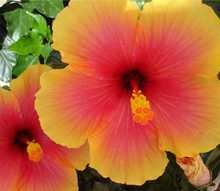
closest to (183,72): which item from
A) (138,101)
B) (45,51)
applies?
(138,101)

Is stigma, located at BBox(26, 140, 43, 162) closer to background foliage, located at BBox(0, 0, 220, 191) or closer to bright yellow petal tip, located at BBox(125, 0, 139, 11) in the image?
background foliage, located at BBox(0, 0, 220, 191)

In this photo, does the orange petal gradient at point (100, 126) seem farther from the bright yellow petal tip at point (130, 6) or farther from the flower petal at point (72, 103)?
the bright yellow petal tip at point (130, 6)

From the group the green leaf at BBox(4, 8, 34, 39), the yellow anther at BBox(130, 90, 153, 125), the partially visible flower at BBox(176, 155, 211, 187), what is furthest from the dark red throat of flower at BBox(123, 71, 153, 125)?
the green leaf at BBox(4, 8, 34, 39)

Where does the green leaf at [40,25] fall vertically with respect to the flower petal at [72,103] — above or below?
above

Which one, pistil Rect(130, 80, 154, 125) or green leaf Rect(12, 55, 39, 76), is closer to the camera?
pistil Rect(130, 80, 154, 125)

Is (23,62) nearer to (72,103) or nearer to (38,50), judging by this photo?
(38,50)

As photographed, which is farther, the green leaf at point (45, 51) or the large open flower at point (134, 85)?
the green leaf at point (45, 51)

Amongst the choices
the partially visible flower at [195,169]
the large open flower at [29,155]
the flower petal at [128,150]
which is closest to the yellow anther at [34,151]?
the large open flower at [29,155]

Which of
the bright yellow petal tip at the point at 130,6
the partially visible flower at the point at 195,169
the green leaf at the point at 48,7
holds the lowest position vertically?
the partially visible flower at the point at 195,169
